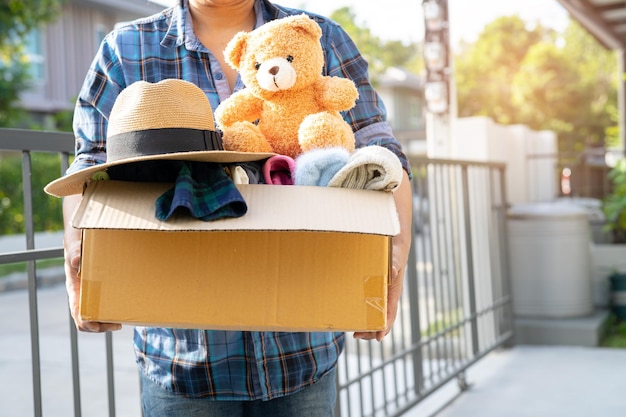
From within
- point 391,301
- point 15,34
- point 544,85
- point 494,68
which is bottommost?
point 391,301

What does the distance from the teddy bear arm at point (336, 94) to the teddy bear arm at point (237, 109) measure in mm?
120

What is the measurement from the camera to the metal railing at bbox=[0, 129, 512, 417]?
3.64 meters

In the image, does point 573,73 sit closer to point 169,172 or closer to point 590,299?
point 590,299

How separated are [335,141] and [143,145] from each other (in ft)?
1.01

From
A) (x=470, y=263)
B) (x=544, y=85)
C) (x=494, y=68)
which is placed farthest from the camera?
(x=494, y=68)

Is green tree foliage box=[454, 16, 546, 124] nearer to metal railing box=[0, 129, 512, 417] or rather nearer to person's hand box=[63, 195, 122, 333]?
metal railing box=[0, 129, 512, 417]

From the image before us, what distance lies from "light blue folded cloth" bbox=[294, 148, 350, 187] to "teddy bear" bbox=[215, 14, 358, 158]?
0.11 m

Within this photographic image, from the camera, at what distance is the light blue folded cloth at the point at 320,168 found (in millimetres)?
1062

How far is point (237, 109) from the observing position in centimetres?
124

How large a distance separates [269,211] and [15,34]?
1115 centimetres

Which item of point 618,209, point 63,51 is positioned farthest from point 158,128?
point 63,51

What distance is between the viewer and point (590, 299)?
532 cm

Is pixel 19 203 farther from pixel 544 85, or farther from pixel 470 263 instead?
pixel 544 85

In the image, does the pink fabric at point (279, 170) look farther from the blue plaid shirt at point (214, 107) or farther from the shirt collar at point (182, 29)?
the shirt collar at point (182, 29)
